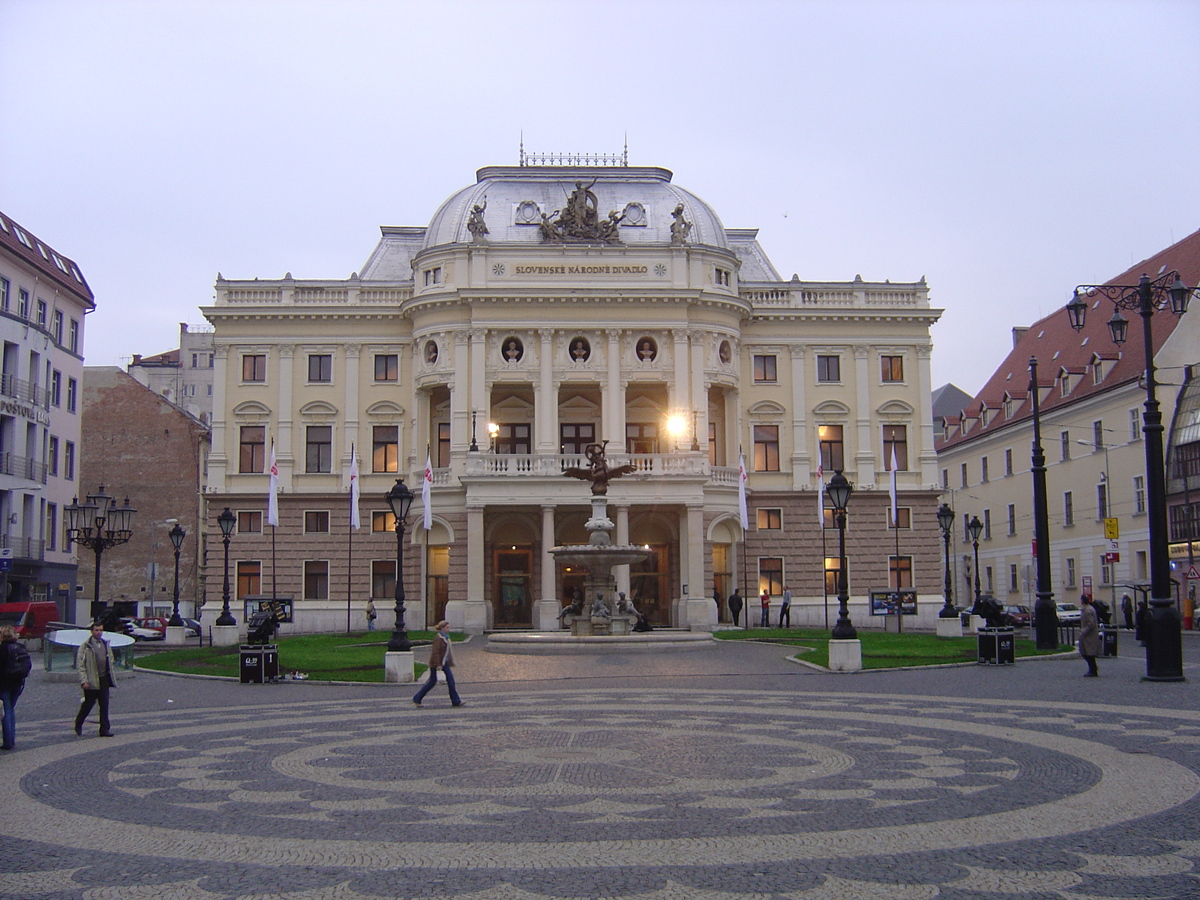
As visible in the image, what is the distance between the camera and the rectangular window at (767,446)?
59.4 metres

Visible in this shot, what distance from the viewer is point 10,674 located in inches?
675

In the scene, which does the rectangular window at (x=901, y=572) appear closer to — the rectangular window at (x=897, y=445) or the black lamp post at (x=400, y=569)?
the rectangular window at (x=897, y=445)

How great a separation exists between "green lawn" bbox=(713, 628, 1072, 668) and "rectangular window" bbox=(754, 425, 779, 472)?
13383 millimetres

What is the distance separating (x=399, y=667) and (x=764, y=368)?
3599cm

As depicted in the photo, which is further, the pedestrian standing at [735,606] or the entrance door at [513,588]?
the entrance door at [513,588]

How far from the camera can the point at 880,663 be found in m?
30.7

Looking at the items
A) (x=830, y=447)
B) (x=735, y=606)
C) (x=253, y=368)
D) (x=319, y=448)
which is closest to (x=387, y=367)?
(x=319, y=448)

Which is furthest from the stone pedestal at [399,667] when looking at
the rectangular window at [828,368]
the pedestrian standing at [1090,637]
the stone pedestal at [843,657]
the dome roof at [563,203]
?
the rectangular window at [828,368]

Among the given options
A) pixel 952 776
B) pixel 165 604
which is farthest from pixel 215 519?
pixel 952 776

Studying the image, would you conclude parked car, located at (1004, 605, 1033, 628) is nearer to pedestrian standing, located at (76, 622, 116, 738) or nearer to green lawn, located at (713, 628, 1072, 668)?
green lawn, located at (713, 628, 1072, 668)

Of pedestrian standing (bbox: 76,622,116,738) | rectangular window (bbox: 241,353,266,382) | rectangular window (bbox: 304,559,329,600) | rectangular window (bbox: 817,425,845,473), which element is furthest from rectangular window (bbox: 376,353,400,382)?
pedestrian standing (bbox: 76,622,116,738)

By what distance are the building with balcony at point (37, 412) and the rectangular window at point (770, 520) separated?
108 ft

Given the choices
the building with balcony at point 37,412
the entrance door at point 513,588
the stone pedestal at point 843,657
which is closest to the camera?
the stone pedestal at point 843,657

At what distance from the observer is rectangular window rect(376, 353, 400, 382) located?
59.0m
